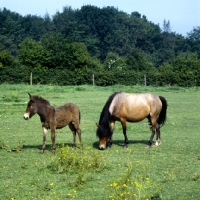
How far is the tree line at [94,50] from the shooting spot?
46.6 meters

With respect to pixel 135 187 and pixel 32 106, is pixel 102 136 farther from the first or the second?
pixel 135 187

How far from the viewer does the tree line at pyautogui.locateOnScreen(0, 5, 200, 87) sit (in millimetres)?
46594

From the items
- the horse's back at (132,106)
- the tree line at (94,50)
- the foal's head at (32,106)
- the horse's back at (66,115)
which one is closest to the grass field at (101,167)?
the horse's back at (66,115)

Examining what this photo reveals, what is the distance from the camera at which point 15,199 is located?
789cm

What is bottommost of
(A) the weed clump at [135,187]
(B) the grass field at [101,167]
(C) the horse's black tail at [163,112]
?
(B) the grass field at [101,167]

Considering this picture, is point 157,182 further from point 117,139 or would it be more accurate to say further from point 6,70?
point 6,70

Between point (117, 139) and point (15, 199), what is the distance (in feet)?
24.2

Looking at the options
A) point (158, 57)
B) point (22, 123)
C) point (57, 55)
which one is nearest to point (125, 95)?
point (22, 123)

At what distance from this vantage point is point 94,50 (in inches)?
3519

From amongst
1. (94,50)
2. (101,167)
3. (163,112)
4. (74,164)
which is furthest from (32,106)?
(94,50)

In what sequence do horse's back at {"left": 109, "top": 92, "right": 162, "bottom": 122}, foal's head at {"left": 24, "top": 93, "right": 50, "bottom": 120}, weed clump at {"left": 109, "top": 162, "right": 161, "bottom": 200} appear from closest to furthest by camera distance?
weed clump at {"left": 109, "top": 162, "right": 161, "bottom": 200}
foal's head at {"left": 24, "top": 93, "right": 50, "bottom": 120}
horse's back at {"left": 109, "top": 92, "right": 162, "bottom": 122}

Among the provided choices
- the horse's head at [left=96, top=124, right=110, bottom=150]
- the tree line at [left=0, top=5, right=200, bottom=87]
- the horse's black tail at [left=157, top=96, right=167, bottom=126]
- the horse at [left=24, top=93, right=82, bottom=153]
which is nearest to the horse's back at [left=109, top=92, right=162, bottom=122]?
the horse's black tail at [left=157, top=96, right=167, bottom=126]

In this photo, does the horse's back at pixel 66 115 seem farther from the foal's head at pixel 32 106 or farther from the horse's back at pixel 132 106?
the horse's back at pixel 132 106

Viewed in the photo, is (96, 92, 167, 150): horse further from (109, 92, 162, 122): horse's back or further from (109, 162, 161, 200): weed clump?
(109, 162, 161, 200): weed clump
